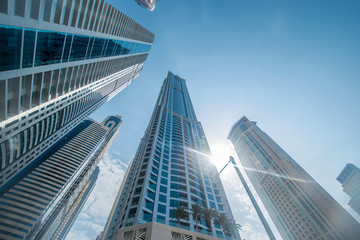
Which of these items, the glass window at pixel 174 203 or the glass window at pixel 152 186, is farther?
the glass window at pixel 152 186

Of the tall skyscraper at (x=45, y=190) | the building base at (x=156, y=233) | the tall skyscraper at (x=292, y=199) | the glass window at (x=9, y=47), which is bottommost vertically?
the tall skyscraper at (x=45, y=190)

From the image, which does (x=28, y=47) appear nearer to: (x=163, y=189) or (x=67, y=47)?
(x=67, y=47)

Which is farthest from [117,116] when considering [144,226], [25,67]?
[144,226]

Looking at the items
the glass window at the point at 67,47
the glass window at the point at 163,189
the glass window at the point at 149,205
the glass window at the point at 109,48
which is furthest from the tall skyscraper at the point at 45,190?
the glass window at the point at 109,48

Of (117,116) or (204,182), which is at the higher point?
(204,182)

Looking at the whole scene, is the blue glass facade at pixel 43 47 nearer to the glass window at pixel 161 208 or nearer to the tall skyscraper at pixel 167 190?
→ the tall skyscraper at pixel 167 190

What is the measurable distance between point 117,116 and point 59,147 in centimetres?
8727

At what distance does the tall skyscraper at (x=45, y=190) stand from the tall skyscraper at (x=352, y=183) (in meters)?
200

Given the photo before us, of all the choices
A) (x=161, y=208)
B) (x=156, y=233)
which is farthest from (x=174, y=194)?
(x=156, y=233)

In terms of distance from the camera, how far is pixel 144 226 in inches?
819

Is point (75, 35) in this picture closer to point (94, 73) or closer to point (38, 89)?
point (38, 89)

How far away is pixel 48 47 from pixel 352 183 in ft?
650

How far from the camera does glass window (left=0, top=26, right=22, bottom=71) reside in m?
23.8

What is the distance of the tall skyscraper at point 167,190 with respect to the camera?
71.8 ft
